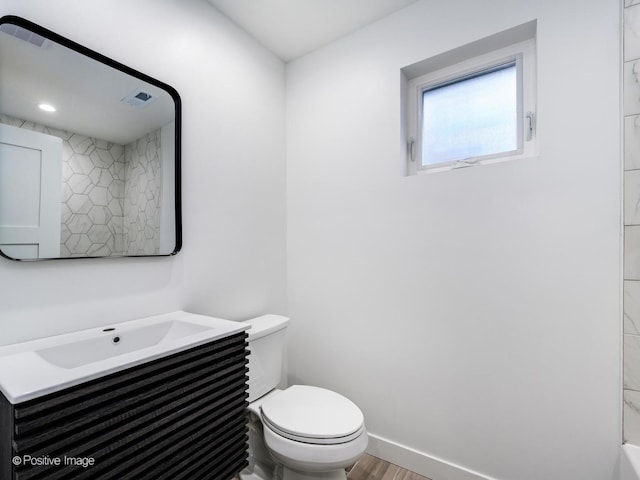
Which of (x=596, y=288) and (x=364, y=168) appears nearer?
(x=596, y=288)

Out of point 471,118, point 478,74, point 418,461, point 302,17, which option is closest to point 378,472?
point 418,461

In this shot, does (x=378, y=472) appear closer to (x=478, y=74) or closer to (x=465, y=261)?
(x=465, y=261)

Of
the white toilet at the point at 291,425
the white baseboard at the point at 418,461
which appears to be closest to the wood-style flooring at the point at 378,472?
the white baseboard at the point at 418,461

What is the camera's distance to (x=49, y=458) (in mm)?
726

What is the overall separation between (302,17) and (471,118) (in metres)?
1.05

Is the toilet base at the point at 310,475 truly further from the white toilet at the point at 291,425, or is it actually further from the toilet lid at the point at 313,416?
the toilet lid at the point at 313,416

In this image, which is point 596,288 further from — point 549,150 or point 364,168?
point 364,168

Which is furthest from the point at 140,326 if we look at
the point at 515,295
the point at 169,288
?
the point at 515,295

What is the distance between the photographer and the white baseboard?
57.3 inches

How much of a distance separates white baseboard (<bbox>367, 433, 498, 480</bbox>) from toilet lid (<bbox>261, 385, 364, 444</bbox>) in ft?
1.58

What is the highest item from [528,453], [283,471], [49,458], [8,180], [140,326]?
[8,180]

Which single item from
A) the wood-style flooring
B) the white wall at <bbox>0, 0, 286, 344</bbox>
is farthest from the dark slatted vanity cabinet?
the wood-style flooring

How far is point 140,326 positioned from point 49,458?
52 centimetres

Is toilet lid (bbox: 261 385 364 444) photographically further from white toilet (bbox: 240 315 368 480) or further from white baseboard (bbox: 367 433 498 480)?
white baseboard (bbox: 367 433 498 480)
